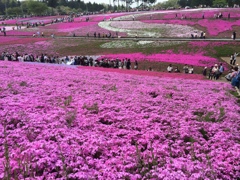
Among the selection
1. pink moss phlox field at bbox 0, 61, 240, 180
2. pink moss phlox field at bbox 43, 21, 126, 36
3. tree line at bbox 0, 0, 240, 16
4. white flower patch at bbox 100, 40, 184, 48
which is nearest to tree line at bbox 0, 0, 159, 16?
tree line at bbox 0, 0, 240, 16

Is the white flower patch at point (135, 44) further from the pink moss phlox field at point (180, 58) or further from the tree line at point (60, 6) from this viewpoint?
the tree line at point (60, 6)

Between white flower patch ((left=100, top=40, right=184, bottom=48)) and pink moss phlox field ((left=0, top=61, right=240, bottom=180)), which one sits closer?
pink moss phlox field ((left=0, top=61, right=240, bottom=180))

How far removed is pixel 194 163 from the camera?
7.27 meters

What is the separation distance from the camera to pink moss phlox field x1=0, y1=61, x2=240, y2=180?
6.80 metres

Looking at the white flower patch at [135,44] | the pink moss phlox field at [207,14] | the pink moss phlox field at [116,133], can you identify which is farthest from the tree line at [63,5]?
the pink moss phlox field at [116,133]

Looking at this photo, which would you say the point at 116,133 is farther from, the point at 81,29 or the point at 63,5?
the point at 63,5

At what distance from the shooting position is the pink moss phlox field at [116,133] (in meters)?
6.80

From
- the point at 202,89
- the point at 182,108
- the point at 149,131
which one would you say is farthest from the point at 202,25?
the point at 149,131

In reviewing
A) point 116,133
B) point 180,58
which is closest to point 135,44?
point 180,58

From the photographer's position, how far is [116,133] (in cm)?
901

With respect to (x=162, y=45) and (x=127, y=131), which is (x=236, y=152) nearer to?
(x=127, y=131)

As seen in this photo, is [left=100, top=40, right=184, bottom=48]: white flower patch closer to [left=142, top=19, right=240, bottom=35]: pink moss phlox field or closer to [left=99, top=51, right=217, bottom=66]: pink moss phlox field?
[left=99, top=51, right=217, bottom=66]: pink moss phlox field

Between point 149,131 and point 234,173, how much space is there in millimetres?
3049

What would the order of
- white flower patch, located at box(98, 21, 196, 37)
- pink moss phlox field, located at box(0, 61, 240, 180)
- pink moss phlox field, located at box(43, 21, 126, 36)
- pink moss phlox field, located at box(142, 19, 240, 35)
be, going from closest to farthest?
pink moss phlox field, located at box(0, 61, 240, 180)
pink moss phlox field, located at box(142, 19, 240, 35)
white flower patch, located at box(98, 21, 196, 37)
pink moss phlox field, located at box(43, 21, 126, 36)
